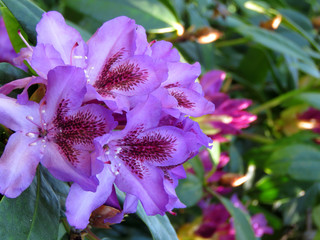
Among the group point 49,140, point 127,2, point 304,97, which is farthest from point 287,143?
point 49,140

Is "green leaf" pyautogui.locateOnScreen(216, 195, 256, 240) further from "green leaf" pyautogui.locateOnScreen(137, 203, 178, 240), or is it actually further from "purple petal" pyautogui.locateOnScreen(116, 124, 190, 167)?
"purple petal" pyautogui.locateOnScreen(116, 124, 190, 167)

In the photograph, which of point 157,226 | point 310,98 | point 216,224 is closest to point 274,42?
point 310,98

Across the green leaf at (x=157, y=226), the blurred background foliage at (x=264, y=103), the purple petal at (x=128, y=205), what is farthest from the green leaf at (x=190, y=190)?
the purple petal at (x=128, y=205)

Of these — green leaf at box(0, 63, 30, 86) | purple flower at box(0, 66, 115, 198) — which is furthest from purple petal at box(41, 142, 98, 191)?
green leaf at box(0, 63, 30, 86)

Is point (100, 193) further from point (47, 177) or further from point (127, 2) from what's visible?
point (127, 2)

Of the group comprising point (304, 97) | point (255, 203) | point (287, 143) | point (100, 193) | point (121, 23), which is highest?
point (121, 23)

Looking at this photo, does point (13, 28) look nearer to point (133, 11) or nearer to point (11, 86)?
point (11, 86)
